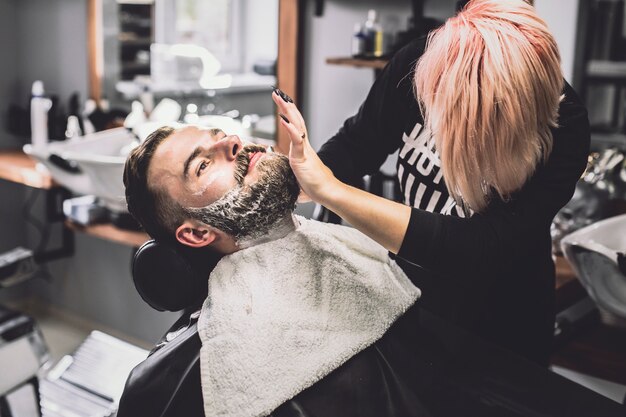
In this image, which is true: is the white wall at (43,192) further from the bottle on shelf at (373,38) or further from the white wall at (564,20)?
the white wall at (564,20)

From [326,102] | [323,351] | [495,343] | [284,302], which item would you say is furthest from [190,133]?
[326,102]

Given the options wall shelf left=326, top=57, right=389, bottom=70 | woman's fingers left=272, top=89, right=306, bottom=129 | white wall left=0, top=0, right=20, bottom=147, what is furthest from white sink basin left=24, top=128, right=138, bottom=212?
woman's fingers left=272, top=89, right=306, bottom=129

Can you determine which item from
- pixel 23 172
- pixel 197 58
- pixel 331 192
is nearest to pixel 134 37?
pixel 197 58

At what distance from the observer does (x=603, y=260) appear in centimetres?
155

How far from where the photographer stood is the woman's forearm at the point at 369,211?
1.04m

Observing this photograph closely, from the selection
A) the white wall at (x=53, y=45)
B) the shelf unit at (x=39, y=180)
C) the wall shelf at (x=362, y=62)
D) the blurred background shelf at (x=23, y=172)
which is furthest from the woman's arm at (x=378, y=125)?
the white wall at (x=53, y=45)

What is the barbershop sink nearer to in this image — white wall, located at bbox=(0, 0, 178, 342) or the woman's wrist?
the woman's wrist

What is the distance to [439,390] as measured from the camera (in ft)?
3.83

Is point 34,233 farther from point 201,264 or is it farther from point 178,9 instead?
point 201,264

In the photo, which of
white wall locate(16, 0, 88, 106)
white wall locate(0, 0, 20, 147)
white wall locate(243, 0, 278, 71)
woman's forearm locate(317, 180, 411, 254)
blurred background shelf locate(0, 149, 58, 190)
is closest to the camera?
woman's forearm locate(317, 180, 411, 254)

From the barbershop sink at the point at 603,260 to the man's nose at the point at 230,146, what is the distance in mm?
841

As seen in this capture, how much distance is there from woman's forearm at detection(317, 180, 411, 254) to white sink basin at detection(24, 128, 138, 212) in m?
1.37

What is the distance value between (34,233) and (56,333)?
0.58 metres

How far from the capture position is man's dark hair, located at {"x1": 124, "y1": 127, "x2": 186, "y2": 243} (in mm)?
1231
